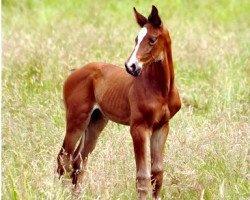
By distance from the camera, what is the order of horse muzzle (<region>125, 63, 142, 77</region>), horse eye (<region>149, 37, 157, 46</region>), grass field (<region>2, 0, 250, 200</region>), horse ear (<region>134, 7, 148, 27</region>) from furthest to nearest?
grass field (<region>2, 0, 250, 200</region>) → horse ear (<region>134, 7, 148, 27</region>) → horse eye (<region>149, 37, 157, 46</region>) → horse muzzle (<region>125, 63, 142, 77</region>)

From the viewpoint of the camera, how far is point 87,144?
23.9ft

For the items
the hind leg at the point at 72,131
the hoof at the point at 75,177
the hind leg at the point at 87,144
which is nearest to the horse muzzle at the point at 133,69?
the hind leg at the point at 72,131

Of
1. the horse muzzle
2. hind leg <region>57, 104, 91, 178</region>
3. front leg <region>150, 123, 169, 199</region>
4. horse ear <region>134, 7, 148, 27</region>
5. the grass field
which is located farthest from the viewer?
hind leg <region>57, 104, 91, 178</region>

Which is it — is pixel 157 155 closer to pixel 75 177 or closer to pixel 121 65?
pixel 75 177

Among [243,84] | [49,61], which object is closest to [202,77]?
[243,84]

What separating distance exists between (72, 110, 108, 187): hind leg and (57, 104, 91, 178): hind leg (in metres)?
0.08

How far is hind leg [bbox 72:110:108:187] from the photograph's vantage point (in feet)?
23.7

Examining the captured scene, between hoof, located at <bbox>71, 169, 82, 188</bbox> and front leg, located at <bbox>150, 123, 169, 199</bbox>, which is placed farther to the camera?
hoof, located at <bbox>71, 169, 82, 188</bbox>

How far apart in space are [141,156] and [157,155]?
0.89ft

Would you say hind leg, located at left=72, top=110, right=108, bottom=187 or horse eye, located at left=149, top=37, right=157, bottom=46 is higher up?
horse eye, located at left=149, top=37, right=157, bottom=46

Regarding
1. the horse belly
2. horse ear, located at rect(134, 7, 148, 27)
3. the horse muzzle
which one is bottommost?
the horse belly

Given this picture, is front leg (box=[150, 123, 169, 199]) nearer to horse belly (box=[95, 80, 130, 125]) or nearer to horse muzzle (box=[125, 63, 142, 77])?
horse belly (box=[95, 80, 130, 125])

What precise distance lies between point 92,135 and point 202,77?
12.2ft

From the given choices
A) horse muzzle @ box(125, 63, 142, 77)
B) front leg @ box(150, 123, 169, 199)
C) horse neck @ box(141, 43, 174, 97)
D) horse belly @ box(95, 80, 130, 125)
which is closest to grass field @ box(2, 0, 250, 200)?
front leg @ box(150, 123, 169, 199)
